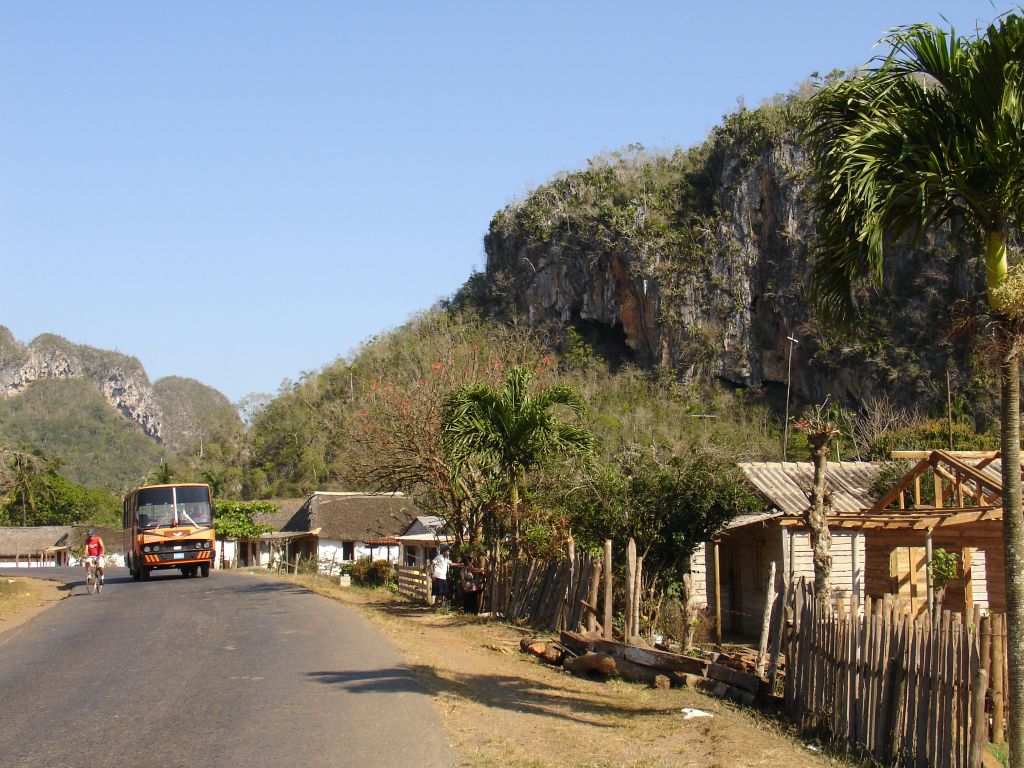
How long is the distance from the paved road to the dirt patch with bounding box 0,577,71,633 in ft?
6.63

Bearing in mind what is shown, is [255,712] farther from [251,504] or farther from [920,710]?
[251,504]

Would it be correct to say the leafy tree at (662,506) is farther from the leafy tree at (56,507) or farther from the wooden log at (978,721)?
the leafy tree at (56,507)

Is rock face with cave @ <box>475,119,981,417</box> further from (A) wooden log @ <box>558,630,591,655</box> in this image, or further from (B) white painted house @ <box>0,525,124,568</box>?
(A) wooden log @ <box>558,630,591,655</box>

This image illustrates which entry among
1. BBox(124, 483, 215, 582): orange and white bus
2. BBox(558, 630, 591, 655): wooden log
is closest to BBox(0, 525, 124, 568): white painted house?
BBox(124, 483, 215, 582): orange and white bus

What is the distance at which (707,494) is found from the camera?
19.8 m

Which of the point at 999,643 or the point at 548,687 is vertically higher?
the point at 999,643

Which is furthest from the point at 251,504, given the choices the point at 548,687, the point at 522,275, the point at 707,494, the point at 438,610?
the point at 548,687

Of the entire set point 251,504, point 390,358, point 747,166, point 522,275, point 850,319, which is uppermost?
point 747,166

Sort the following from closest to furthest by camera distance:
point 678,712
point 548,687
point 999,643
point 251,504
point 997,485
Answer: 1. point 999,643
2. point 678,712
3. point 548,687
4. point 997,485
5. point 251,504

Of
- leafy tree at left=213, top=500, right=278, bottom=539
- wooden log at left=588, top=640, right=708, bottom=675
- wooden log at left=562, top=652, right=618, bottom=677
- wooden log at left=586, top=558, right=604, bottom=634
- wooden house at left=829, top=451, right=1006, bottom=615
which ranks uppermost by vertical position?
wooden house at left=829, top=451, right=1006, bottom=615

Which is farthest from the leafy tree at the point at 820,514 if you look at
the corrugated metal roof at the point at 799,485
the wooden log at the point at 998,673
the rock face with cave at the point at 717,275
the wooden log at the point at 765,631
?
the rock face with cave at the point at 717,275

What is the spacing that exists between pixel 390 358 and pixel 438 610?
43802mm

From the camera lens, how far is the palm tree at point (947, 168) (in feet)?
24.1

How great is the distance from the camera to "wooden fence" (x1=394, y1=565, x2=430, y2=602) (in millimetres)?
23078
